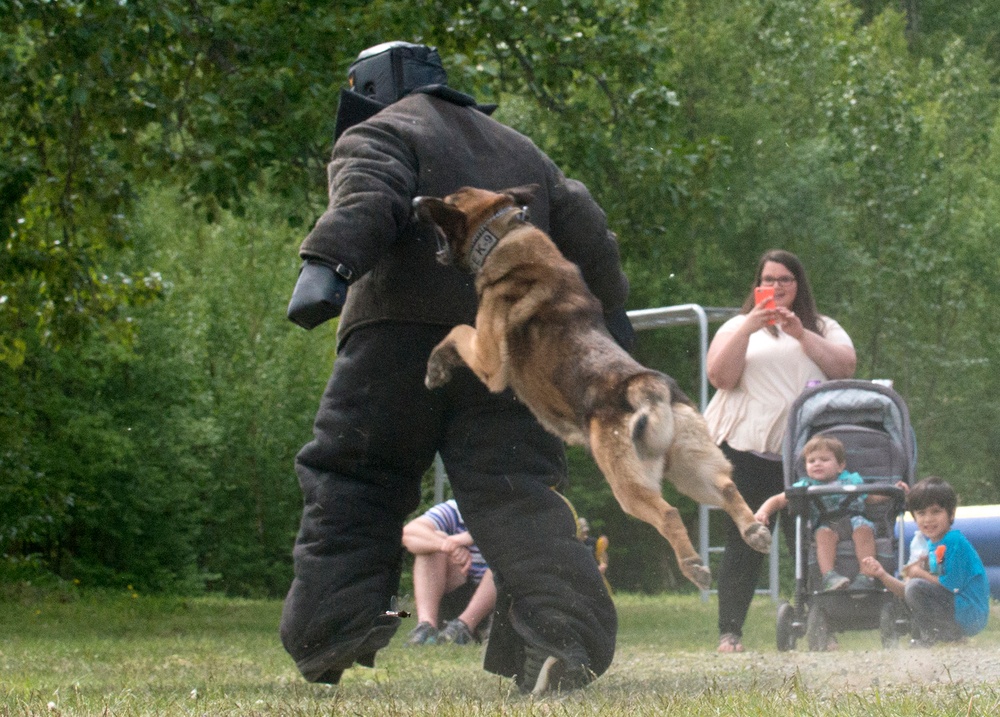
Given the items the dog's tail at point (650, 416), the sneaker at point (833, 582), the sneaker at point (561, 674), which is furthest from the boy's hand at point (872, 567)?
the dog's tail at point (650, 416)

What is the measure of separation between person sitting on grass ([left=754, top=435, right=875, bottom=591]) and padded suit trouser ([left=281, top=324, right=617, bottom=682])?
9.01ft

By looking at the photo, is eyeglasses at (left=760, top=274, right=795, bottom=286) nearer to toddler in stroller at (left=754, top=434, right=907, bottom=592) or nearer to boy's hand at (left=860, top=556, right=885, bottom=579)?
toddler in stroller at (left=754, top=434, right=907, bottom=592)

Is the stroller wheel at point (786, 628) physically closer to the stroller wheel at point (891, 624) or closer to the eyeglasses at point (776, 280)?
the stroller wheel at point (891, 624)

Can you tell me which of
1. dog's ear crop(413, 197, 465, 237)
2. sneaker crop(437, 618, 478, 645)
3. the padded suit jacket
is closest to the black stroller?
sneaker crop(437, 618, 478, 645)

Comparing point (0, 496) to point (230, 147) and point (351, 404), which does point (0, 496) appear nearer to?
point (230, 147)

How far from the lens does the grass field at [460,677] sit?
137 inches

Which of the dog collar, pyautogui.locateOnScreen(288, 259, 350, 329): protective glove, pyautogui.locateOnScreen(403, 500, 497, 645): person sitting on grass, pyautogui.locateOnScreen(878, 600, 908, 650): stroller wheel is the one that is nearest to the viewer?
pyautogui.locateOnScreen(288, 259, 350, 329): protective glove

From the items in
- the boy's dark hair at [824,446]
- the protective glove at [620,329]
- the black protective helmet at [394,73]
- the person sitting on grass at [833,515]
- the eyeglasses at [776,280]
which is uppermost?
the black protective helmet at [394,73]

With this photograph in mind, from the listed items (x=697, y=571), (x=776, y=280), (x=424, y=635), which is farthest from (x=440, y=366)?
(x=424, y=635)

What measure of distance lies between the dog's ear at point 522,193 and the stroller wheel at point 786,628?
11.9 ft

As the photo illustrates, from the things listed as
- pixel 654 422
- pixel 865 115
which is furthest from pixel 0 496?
pixel 865 115

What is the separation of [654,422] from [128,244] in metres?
9.29

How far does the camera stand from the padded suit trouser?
4121mm

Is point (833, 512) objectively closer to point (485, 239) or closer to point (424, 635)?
point (424, 635)
